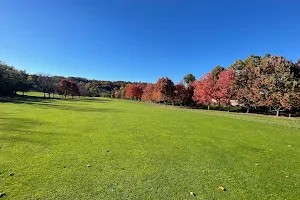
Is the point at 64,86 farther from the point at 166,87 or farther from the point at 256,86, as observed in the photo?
the point at 256,86

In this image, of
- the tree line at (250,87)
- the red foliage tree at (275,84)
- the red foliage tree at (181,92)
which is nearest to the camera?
the red foliage tree at (275,84)

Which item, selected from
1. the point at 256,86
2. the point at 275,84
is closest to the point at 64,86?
the point at 256,86

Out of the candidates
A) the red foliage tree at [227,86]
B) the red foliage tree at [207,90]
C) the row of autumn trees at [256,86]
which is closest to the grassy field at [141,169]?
the row of autumn trees at [256,86]

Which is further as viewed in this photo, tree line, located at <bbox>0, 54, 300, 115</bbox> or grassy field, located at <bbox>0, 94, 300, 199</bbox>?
tree line, located at <bbox>0, 54, 300, 115</bbox>

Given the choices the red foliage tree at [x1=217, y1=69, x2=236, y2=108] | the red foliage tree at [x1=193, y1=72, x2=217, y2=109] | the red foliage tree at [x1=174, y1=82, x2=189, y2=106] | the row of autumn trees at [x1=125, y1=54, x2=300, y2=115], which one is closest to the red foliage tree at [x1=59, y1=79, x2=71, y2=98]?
the row of autumn trees at [x1=125, y1=54, x2=300, y2=115]

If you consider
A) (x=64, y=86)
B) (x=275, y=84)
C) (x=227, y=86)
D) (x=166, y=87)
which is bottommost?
(x=64, y=86)

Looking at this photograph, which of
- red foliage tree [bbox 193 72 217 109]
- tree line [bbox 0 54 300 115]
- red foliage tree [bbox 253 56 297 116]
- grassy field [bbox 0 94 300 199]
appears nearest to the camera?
grassy field [bbox 0 94 300 199]

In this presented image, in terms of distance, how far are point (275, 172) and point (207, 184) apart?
9.37 ft

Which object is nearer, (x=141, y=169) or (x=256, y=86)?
(x=141, y=169)

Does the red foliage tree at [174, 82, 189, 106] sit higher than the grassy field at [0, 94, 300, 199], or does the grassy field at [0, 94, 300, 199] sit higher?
the red foliage tree at [174, 82, 189, 106]

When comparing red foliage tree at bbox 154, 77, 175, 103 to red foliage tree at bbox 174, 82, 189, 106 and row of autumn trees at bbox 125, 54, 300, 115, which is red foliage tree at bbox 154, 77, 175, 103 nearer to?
row of autumn trees at bbox 125, 54, 300, 115

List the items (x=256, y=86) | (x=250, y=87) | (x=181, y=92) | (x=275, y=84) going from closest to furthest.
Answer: (x=275, y=84) → (x=256, y=86) → (x=250, y=87) → (x=181, y=92)

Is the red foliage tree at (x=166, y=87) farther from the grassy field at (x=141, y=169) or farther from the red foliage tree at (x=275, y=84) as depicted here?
the grassy field at (x=141, y=169)

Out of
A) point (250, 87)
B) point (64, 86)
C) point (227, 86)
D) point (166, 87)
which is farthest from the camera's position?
point (64, 86)
